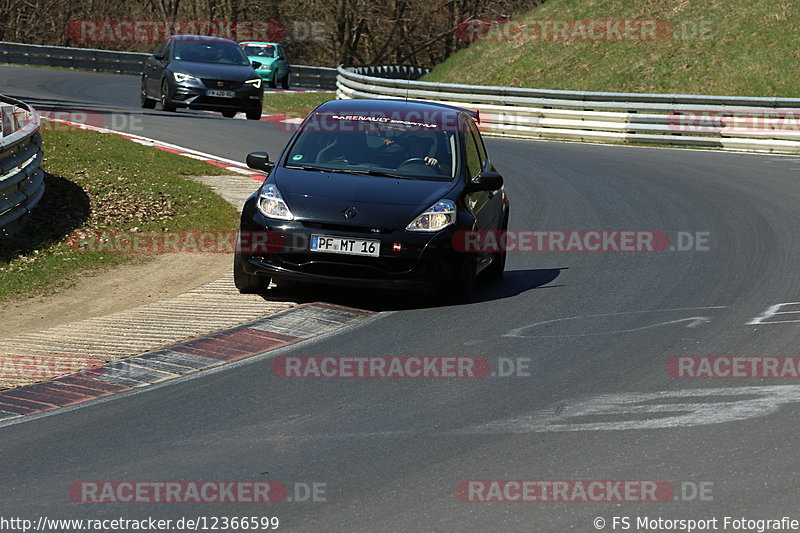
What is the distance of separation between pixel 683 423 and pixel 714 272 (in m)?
5.30

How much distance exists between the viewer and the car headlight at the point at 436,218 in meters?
9.77

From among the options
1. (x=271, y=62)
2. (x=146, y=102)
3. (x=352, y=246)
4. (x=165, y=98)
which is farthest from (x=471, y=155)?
(x=271, y=62)

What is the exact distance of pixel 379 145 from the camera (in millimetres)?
10758

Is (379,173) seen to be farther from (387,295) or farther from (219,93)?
(219,93)

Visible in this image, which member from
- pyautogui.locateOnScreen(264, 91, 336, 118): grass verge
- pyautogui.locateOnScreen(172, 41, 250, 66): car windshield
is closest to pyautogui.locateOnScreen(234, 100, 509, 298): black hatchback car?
pyautogui.locateOnScreen(172, 41, 250, 66): car windshield

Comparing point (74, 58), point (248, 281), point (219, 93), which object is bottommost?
point (248, 281)

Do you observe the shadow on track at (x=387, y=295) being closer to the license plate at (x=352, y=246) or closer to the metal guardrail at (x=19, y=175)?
the license plate at (x=352, y=246)

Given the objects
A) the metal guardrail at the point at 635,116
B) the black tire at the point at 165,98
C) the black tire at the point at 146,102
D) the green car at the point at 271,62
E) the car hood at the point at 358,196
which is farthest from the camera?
the green car at the point at 271,62

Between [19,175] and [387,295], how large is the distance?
5.14 metres

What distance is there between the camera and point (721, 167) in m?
21.9

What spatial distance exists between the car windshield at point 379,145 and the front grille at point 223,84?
15.8 m

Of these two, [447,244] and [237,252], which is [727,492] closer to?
[447,244]

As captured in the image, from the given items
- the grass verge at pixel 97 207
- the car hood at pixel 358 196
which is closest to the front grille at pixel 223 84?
the grass verge at pixel 97 207

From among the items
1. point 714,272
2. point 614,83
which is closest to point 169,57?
point 614,83
